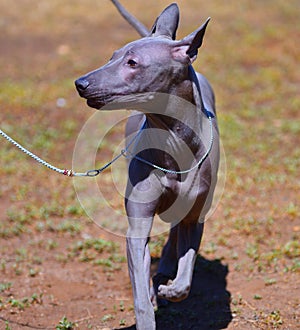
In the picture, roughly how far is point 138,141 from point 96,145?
4.34m

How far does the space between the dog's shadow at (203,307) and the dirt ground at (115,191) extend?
15 millimetres

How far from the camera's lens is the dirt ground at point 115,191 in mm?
5176

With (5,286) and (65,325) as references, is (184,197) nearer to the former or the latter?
(65,325)

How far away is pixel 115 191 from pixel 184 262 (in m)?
3.05

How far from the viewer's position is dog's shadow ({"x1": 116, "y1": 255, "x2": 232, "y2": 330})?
485 cm

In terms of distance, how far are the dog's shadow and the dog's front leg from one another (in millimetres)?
781

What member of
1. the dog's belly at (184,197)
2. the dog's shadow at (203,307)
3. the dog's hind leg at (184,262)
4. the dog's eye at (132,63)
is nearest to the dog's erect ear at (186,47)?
the dog's eye at (132,63)

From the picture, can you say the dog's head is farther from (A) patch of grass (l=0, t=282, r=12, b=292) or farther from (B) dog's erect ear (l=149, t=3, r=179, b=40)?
(A) patch of grass (l=0, t=282, r=12, b=292)

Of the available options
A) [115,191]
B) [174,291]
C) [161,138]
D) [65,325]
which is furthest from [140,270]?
[115,191]

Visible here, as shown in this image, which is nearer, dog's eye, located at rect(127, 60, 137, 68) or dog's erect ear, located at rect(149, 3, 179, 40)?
dog's eye, located at rect(127, 60, 137, 68)

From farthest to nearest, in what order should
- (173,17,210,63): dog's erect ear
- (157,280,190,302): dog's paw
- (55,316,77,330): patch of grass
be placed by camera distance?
1. (55,316,77,330): patch of grass
2. (157,280,190,302): dog's paw
3. (173,17,210,63): dog's erect ear

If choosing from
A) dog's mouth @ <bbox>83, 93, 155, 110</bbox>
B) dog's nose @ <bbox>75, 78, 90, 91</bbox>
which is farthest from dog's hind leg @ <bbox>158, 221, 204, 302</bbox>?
dog's nose @ <bbox>75, 78, 90, 91</bbox>

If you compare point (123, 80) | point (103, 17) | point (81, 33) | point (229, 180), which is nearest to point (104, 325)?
point (123, 80)

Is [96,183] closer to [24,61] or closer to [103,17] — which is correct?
[24,61]
